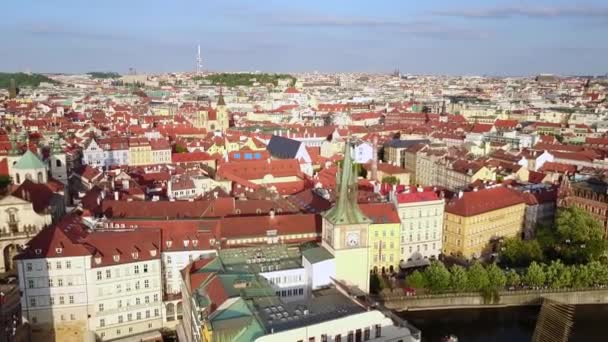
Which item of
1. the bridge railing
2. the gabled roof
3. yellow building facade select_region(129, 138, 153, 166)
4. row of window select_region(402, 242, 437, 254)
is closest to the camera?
the bridge railing

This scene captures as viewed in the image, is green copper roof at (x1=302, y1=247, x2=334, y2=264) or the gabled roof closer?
green copper roof at (x1=302, y1=247, x2=334, y2=264)

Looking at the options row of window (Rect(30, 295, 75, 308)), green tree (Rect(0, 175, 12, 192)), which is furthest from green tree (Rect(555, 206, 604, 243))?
green tree (Rect(0, 175, 12, 192))

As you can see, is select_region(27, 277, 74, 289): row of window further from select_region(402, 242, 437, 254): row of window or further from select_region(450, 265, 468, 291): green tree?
select_region(402, 242, 437, 254): row of window

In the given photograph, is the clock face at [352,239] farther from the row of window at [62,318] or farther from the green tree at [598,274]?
the green tree at [598,274]

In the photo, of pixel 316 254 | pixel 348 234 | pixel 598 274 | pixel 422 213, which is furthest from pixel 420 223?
pixel 316 254

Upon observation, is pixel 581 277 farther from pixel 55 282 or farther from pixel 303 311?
pixel 55 282

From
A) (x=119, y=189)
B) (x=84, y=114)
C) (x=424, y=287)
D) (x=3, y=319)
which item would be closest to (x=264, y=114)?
(x=84, y=114)
